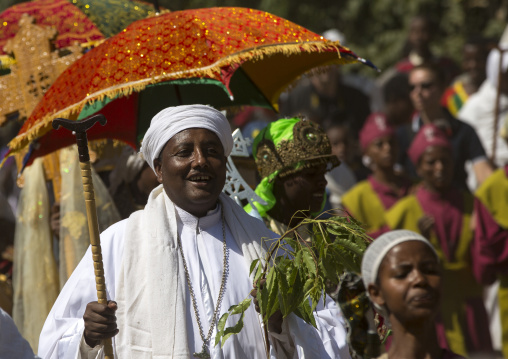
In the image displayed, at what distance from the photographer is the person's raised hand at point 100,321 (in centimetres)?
483

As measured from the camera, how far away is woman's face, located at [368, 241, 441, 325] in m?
4.34

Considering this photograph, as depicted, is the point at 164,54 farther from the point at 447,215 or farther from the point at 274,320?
the point at 447,215

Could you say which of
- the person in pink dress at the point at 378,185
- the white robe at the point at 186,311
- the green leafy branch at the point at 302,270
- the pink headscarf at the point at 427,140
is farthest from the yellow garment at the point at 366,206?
the green leafy branch at the point at 302,270

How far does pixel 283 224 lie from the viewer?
6.50 m

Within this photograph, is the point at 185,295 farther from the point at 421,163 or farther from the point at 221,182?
the point at 421,163

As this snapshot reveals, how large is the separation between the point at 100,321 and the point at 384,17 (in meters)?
12.5

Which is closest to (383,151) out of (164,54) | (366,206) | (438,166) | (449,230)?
(366,206)

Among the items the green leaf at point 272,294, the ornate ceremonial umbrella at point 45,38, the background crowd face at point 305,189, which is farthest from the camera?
the ornate ceremonial umbrella at point 45,38

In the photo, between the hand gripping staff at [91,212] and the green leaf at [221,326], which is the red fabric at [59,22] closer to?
the hand gripping staff at [91,212]

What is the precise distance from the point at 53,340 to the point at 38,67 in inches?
134

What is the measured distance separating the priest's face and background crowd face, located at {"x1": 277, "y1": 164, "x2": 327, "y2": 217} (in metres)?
1.07

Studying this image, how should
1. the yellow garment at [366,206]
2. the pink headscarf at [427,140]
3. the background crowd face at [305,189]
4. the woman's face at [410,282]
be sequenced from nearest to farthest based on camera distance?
the woman's face at [410,282]
the background crowd face at [305,189]
the pink headscarf at [427,140]
the yellow garment at [366,206]

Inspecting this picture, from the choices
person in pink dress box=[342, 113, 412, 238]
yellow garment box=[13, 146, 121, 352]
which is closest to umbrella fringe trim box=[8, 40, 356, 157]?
yellow garment box=[13, 146, 121, 352]

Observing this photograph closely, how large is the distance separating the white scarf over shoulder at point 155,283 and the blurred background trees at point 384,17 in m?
11.2
